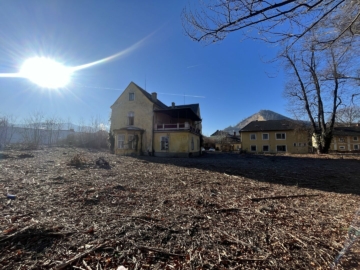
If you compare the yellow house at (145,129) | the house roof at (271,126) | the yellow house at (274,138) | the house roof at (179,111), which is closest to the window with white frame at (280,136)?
the yellow house at (274,138)

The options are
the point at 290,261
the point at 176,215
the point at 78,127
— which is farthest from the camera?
the point at 78,127

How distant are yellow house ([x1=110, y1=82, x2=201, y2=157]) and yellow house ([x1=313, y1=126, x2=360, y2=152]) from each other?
36589mm

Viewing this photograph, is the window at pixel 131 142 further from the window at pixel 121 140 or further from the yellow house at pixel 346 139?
the yellow house at pixel 346 139

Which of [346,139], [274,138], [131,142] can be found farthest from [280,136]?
[131,142]

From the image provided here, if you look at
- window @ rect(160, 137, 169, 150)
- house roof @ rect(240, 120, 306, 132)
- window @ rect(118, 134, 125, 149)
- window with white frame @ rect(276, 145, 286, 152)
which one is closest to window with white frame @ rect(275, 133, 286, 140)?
house roof @ rect(240, 120, 306, 132)

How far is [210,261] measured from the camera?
1897mm

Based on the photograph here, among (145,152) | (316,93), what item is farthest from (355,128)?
(145,152)

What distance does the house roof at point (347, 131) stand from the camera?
36956 millimetres

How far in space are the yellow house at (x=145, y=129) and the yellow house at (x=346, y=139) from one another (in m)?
36.6

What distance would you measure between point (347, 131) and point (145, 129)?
43.5 meters

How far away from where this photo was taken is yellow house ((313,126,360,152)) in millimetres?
37156

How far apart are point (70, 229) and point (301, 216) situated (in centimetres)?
376

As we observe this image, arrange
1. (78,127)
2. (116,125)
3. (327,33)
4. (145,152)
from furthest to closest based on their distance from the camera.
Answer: (78,127)
(116,125)
(145,152)
(327,33)

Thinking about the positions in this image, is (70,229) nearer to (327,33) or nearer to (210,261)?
(210,261)
